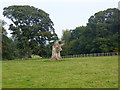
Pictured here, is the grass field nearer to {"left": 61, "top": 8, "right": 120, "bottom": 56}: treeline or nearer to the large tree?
the large tree

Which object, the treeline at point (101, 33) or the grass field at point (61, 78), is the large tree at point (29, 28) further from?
the grass field at point (61, 78)

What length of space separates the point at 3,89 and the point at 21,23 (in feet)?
135

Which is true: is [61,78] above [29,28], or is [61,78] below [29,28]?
below

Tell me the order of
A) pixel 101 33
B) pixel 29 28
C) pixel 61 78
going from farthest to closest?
pixel 101 33 < pixel 29 28 < pixel 61 78

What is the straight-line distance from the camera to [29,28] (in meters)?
47.4

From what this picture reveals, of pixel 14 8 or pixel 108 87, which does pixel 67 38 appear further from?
pixel 108 87

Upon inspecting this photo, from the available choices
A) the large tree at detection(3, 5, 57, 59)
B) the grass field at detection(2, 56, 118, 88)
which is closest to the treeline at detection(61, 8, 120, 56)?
the large tree at detection(3, 5, 57, 59)

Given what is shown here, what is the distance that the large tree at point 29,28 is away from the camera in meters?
46.3

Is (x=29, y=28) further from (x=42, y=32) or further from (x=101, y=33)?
(x=101, y=33)

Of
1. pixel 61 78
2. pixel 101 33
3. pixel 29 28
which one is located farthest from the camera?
pixel 101 33

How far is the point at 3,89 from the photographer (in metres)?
7.83

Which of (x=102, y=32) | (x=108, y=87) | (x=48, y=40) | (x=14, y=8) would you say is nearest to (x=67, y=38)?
(x=102, y=32)

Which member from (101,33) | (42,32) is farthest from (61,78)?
(101,33)

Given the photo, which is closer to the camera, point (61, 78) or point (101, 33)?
point (61, 78)
